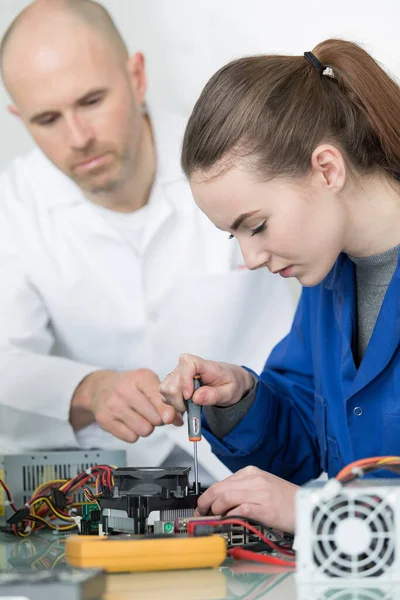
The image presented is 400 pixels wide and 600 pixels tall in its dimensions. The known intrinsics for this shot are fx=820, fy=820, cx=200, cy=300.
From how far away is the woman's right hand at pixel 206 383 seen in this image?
149 centimetres

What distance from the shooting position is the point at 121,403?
2133mm

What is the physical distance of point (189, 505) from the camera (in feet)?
4.08

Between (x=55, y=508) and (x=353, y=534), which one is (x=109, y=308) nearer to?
(x=55, y=508)

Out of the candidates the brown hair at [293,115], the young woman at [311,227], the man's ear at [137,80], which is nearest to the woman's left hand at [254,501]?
the young woman at [311,227]

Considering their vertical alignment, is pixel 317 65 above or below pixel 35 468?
above

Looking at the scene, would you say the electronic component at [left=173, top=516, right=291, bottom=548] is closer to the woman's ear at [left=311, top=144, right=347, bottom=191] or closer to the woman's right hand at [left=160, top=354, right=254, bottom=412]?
the woman's right hand at [left=160, top=354, right=254, bottom=412]

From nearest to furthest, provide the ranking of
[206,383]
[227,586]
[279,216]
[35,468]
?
[227,586], [279,216], [206,383], [35,468]

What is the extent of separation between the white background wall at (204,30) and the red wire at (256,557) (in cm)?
150

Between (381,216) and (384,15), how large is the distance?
996 mm

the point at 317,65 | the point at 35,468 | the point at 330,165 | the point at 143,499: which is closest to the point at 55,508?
the point at 35,468

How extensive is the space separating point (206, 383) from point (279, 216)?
0.36 metres

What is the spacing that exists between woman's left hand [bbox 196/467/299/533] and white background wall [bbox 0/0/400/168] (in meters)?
1.35

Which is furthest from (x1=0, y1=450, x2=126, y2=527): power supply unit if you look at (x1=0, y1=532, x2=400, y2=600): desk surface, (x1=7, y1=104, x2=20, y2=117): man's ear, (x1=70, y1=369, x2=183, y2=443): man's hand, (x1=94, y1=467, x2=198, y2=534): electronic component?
(x1=7, y1=104, x2=20, y2=117): man's ear

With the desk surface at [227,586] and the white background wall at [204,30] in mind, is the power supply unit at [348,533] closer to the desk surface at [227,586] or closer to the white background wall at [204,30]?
the desk surface at [227,586]
